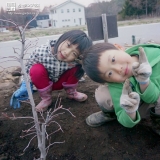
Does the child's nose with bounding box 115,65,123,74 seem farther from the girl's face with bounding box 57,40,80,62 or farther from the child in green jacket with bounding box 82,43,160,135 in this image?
the girl's face with bounding box 57,40,80,62

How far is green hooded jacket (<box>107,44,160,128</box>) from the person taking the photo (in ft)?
4.83

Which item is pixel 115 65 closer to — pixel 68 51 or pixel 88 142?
pixel 68 51

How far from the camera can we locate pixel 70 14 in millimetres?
33906

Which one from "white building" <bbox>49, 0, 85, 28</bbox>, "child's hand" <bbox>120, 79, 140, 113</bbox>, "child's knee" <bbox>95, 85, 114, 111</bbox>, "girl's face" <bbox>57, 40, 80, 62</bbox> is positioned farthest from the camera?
"white building" <bbox>49, 0, 85, 28</bbox>

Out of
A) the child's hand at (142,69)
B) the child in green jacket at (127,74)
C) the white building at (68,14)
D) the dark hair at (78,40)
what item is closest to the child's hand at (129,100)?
the child in green jacket at (127,74)

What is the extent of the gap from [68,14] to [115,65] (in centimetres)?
Answer: 3363

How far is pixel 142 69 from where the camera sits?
1352mm

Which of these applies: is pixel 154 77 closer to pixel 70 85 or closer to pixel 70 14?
pixel 70 85

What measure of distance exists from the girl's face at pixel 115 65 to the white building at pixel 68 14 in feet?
99.6

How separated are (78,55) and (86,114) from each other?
2.09ft

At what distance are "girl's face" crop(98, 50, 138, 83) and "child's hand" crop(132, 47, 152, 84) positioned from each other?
3.3 inches

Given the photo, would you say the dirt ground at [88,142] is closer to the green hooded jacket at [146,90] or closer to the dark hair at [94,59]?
the green hooded jacket at [146,90]

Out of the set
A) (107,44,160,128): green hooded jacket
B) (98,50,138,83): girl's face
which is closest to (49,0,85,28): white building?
(107,44,160,128): green hooded jacket

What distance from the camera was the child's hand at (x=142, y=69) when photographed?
1.35 metres
